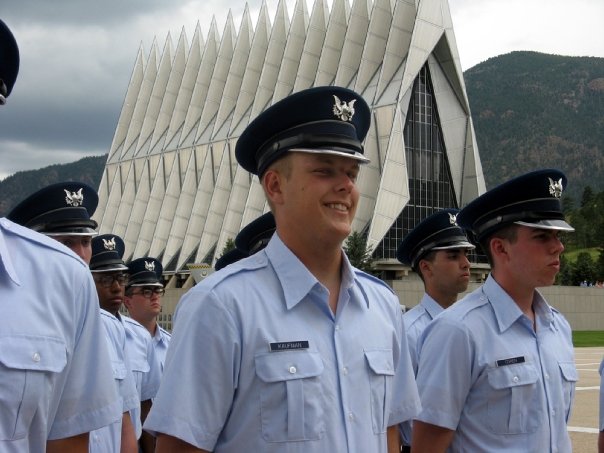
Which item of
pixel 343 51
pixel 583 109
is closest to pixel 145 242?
pixel 343 51

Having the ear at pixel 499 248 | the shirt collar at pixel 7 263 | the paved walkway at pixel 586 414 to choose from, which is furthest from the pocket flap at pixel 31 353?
the paved walkway at pixel 586 414

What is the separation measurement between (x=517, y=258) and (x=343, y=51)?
48.0 m

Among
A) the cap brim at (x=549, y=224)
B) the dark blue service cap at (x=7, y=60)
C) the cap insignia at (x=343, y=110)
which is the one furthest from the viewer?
the cap brim at (x=549, y=224)

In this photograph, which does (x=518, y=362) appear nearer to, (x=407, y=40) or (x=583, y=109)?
(x=407, y=40)

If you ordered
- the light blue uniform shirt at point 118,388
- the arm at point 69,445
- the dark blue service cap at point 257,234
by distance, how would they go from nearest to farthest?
the arm at point 69,445, the light blue uniform shirt at point 118,388, the dark blue service cap at point 257,234

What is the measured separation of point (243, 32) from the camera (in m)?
59.9

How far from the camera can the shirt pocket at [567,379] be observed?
12.1ft

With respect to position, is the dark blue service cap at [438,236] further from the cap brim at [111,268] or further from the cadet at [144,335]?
the cap brim at [111,268]

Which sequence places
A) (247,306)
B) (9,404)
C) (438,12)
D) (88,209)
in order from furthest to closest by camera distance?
1. (438,12)
2. (88,209)
3. (247,306)
4. (9,404)

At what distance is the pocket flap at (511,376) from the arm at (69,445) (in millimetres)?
1765

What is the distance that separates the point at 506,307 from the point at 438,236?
2.15 metres

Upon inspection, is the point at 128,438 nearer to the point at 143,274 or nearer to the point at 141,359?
the point at 141,359

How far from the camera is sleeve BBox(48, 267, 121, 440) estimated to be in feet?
7.30

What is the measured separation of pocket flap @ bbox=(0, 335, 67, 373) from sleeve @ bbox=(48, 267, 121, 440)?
0.22 feet
